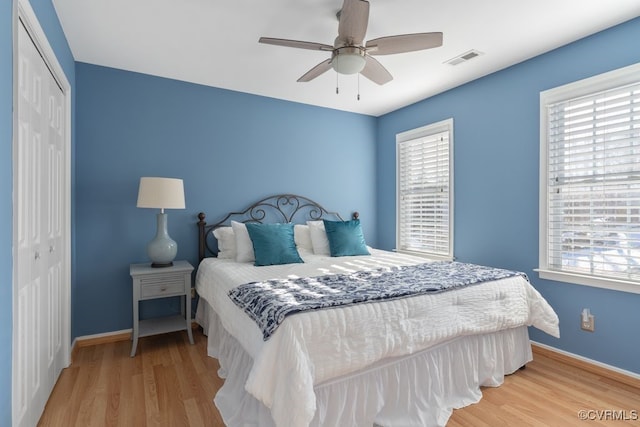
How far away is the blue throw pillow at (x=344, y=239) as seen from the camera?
11.5ft

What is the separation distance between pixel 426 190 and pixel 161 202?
2959mm

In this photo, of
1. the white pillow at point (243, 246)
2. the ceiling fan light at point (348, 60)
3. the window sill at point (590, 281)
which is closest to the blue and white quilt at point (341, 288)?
the window sill at point (590, 281)

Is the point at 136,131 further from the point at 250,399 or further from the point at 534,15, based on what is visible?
the point at 534,15

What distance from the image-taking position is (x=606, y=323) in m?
2.48

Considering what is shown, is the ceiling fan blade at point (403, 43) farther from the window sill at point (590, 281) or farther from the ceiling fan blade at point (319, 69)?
the window sill at point (590, 281)

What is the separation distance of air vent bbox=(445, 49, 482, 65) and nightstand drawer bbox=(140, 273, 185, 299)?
3122 millimetres

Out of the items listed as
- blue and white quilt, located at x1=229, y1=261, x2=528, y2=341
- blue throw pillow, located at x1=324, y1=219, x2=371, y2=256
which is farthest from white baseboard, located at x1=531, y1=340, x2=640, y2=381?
blue throw pillow, located at x1=324, y1=219, x2=371, y2=256

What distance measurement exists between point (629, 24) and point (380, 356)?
2901 mm

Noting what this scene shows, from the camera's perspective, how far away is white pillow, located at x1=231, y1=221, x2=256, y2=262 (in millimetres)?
3162

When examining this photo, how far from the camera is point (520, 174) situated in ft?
9.95

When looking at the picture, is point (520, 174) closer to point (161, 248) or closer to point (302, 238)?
point (302, 238)

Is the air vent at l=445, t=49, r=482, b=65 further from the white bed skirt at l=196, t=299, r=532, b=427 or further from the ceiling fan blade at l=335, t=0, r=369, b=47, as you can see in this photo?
the white bed skirt at l=196, t=299, r=532, b=427

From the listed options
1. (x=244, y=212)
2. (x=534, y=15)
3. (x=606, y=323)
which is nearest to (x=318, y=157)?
(x=244, y=212)

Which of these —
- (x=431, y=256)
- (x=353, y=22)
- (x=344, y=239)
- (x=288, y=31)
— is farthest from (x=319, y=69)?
(x=431, y=256)
